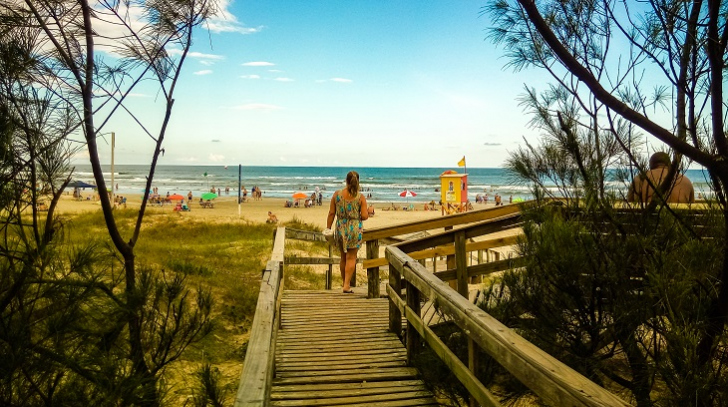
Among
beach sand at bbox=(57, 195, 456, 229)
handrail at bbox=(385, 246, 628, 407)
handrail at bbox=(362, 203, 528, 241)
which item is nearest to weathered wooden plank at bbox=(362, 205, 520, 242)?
handrail at bbox=(362, 203, 528, 241)

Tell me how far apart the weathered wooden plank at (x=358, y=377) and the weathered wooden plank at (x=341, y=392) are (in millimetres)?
123

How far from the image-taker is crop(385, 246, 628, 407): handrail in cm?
173

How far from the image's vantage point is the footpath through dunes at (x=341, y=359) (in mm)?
3562

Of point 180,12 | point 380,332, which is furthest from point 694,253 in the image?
point 180,12

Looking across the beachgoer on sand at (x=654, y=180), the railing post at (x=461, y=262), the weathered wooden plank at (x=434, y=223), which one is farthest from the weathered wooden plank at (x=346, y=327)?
the beachgoer on sand at (x=654, y=180)

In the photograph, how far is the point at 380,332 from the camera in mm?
4879

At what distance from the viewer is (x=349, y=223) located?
6133 millimetres

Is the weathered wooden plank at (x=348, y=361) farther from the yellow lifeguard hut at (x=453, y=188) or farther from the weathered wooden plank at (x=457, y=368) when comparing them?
the yellow lifeguard hut at (x=453, y=188)

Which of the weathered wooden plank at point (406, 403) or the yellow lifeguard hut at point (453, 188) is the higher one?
the yellow lifeguard hut at point (453, 188)

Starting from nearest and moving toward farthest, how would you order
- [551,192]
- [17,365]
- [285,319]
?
1. [17,365]
2. [551,192]
3. [285,319]

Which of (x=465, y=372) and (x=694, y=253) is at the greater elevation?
(x=694, y=253)

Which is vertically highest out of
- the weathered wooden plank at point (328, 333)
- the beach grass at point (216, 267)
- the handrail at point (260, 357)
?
the handrail at point (260, 357)

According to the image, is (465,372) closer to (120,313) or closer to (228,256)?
(120,313)

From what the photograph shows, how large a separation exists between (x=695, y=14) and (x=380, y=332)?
11.0 feet
